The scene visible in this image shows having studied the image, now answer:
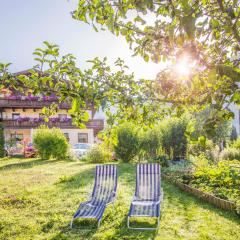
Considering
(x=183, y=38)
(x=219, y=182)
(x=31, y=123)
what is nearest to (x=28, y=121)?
(x=31, y=123)

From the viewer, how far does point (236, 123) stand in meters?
48.1

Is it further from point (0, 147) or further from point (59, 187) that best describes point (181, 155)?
point (0, 147)

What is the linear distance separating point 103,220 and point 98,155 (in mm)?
13586

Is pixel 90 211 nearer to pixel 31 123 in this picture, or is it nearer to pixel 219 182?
pixel 219 182

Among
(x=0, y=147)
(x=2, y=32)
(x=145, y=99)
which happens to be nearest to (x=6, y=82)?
(x=145, y=99)

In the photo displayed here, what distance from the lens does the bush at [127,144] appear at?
20.5 metres

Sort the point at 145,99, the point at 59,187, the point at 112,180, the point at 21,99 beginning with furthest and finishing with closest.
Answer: the point at 21,99
the point at 59,187
the point at 112,180
the point at 145,99

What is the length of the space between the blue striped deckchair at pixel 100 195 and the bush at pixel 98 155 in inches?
439

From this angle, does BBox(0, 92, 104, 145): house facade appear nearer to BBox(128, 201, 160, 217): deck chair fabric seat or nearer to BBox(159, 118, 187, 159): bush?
BBox(159, 118, 187, 159): bush

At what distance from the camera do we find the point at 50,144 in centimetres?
2367

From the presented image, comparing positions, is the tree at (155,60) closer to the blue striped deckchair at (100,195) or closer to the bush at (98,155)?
the blue striped deckchair at (100,195)

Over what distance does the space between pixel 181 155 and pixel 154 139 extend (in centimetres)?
198

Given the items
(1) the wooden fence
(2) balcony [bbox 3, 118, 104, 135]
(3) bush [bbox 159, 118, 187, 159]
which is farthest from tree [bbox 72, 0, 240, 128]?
(2) balcony [bbox 3, 118, 104, 135]

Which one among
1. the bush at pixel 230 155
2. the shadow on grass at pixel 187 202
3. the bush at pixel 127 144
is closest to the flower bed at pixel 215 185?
the shadow on grass at pixel 187 202
